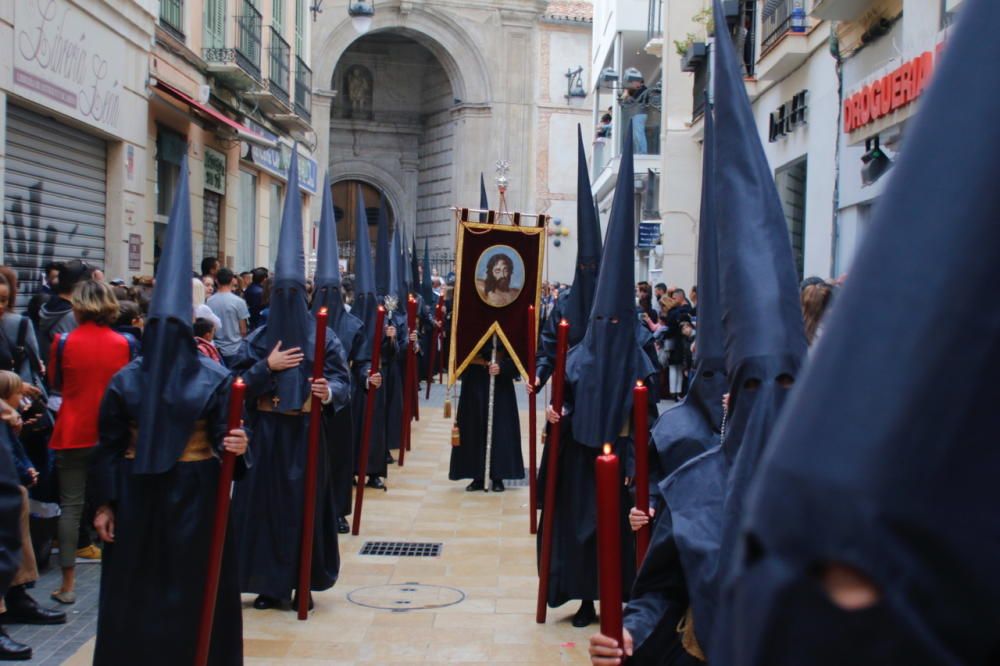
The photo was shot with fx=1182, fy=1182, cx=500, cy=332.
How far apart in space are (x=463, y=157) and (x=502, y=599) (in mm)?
33358

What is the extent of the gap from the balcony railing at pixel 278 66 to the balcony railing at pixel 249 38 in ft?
3.20

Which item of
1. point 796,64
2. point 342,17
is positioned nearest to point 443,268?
point 342,17

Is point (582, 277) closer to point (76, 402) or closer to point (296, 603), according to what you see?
point (296, 603)

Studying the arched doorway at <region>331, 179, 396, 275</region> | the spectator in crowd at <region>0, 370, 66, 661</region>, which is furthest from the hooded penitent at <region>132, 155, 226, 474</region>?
the arched doorway at <region>331, 179, 396, 275</region>

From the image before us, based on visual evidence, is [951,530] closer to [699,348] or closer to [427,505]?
[699,348]

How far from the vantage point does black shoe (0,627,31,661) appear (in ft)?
19.9

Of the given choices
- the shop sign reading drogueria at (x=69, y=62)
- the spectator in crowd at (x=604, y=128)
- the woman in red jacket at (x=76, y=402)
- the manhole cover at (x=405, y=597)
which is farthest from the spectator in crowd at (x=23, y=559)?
the spectator in crowd at (x=604, y=128)

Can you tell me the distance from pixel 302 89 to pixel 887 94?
1717cm

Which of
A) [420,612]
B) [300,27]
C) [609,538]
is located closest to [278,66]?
[300,27]

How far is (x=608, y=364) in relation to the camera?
6.96 meters

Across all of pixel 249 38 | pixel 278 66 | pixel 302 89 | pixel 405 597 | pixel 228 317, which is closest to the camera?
pixel 405 597

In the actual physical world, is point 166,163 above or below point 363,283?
above

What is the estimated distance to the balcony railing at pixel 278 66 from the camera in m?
23.8

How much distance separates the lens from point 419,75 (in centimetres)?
4509
